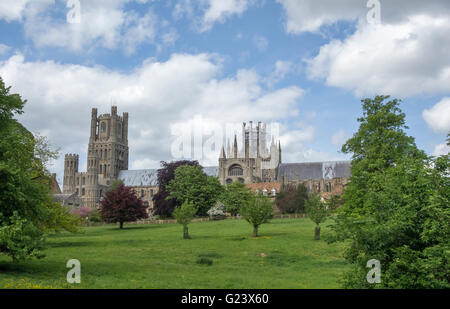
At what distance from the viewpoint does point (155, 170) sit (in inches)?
6083

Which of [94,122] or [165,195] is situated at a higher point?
[94,122]

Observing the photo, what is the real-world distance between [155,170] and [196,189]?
283 feet

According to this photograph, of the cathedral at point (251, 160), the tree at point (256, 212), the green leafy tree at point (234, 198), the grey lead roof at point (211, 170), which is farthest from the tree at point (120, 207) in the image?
the grey lead roof at point (211, 170)

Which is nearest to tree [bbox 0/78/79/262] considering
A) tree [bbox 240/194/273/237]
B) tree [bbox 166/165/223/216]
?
tree [bbox 240/194/273/237]

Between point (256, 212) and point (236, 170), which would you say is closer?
point (256, 212)

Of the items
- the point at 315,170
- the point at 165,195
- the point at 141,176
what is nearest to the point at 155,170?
the point at 141,176

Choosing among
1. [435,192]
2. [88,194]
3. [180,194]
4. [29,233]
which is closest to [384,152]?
[435,192]

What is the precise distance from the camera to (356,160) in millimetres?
35031

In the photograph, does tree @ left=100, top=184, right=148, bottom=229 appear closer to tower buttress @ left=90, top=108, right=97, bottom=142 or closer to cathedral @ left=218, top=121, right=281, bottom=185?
cathedral @ left=218, top=121, right=281, bottom=185

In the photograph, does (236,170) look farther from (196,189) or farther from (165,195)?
(196,189)

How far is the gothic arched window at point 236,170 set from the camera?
122500mm
